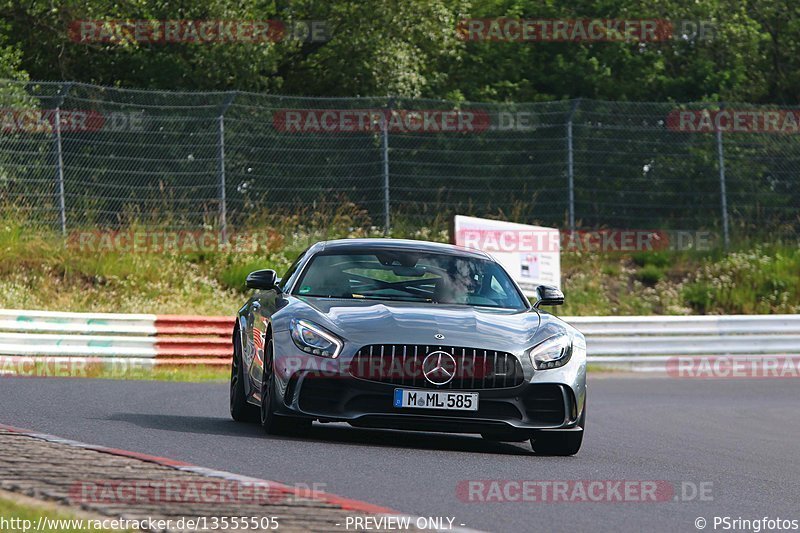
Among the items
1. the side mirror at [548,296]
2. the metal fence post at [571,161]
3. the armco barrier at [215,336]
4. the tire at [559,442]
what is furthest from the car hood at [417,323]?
the metal fence post at [571,161]

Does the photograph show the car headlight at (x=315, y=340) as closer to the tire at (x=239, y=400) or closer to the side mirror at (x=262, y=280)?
the side mirror at (x=262, y=280)

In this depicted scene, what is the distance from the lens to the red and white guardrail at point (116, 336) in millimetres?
18219

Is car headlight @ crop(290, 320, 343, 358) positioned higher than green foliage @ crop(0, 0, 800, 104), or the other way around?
green foliage @ crop(0, 0, 800, 104)

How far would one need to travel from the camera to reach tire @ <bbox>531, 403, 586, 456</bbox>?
32.6 feet

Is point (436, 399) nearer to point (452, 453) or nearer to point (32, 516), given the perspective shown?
point (452, 453)

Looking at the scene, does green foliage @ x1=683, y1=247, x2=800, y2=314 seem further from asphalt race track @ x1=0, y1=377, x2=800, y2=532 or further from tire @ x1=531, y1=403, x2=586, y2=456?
tire @ x1=531, y1=403, x2=586, y2=456

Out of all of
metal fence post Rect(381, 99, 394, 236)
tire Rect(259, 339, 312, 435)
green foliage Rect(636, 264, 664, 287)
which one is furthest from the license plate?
green foliage Rect(636, 264, 664, 287)

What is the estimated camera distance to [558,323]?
10.2 metres

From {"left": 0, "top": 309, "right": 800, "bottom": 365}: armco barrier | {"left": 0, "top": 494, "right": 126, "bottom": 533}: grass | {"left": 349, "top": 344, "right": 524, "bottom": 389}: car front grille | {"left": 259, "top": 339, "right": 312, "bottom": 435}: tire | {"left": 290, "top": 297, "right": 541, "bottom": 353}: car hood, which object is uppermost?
{"left": 290, "top": 297, "right": 541, "bottom": 353}: car hood

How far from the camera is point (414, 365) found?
9.39 meters

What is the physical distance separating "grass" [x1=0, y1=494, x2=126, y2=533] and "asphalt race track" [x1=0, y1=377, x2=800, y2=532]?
1776 millimetres

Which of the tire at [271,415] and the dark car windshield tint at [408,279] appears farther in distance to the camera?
the dark car windshield tint at [408,279]

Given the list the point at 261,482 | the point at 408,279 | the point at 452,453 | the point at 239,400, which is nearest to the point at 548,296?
the point at 408,279

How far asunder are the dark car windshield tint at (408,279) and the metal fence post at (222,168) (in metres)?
13.2
